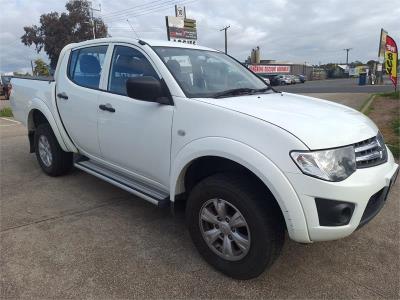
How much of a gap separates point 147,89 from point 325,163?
147 cm

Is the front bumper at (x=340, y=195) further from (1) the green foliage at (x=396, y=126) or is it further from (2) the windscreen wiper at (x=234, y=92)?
(1) the green foliage at (x=396, y=126)

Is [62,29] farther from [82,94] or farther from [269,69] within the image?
[82,94]

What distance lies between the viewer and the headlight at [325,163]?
2.30 m

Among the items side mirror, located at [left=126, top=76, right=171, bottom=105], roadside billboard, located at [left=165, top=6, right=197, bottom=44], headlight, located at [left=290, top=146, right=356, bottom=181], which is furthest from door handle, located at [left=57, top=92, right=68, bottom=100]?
roadside billboard, located at [left=165, top=6, right=197, bottom=44]

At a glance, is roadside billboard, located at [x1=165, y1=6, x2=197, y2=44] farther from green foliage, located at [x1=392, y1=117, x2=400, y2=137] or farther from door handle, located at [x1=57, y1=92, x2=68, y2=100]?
door handle, located at [x1=57, y1=92, x2=68, y2=100]

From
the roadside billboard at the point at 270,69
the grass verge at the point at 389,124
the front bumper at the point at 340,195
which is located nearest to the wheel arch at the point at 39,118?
the front bumper at the point at 340,195

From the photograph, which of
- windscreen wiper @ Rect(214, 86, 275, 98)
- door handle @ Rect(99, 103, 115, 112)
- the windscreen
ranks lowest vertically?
door handle @ Rect(99, 103, 115, 112)

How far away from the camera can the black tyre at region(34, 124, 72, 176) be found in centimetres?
490

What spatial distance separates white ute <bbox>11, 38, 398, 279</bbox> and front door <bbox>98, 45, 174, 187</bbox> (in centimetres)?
1

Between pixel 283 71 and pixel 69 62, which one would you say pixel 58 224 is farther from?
pixel 283 71

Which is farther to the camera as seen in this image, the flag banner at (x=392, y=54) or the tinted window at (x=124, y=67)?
the flag banner at (x=392, y=54)

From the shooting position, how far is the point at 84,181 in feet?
16.6

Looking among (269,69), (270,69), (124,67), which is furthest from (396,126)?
(270,69)

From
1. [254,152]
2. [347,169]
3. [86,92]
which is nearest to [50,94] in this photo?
[86,92]
